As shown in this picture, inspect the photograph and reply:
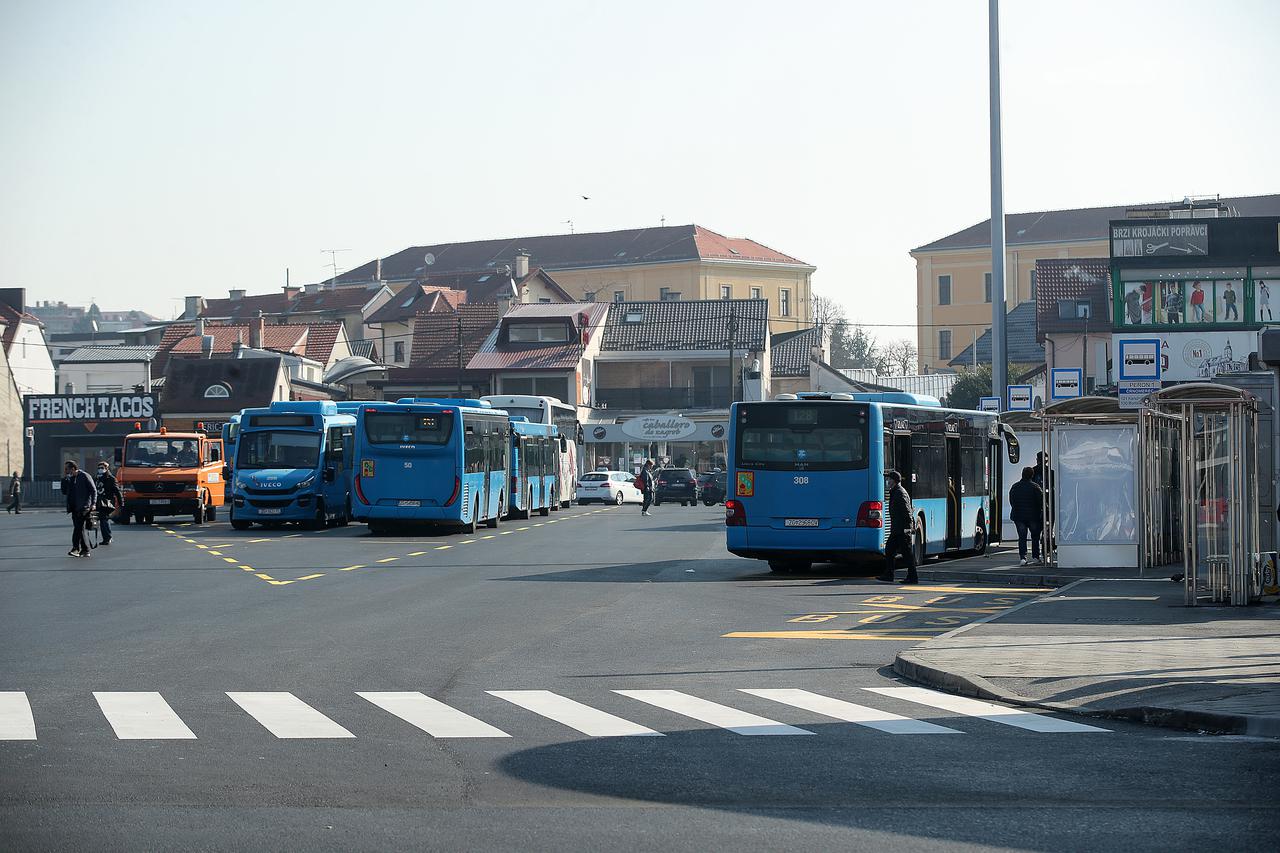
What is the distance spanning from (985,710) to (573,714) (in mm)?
2922

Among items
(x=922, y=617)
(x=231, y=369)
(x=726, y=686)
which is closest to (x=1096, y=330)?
(x=231, y=369)

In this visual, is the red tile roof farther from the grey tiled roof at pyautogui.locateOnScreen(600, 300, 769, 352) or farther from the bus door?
the bus door

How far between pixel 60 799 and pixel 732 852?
3451 millimetres

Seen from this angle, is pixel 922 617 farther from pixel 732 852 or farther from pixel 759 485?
pixel 732 852

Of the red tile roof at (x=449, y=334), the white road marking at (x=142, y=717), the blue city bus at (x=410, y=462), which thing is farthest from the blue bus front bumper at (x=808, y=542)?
the red tile roof at (x=449, y=334)

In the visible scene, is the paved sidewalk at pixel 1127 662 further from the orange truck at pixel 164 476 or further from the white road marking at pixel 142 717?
the orange truck at pixel 164 476

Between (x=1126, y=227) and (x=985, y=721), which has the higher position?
(x=1126, y=227)

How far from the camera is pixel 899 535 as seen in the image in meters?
24.1

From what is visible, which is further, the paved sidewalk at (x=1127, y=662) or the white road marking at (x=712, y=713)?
the paved sidewalk at (x=1127, y=662)

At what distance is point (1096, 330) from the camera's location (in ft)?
236

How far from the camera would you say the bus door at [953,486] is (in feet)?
94.7

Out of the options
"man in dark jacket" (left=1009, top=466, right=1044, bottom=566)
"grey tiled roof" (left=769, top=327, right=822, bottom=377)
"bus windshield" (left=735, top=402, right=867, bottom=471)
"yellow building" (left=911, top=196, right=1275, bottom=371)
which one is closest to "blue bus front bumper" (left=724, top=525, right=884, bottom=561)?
"bus windshield" (left=735, top=402, right=867, bottom=471)

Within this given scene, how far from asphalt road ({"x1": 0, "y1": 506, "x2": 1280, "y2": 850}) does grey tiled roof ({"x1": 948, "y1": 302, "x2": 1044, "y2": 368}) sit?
76967 millimetres

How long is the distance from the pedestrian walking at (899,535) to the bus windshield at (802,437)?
0.85 metres
